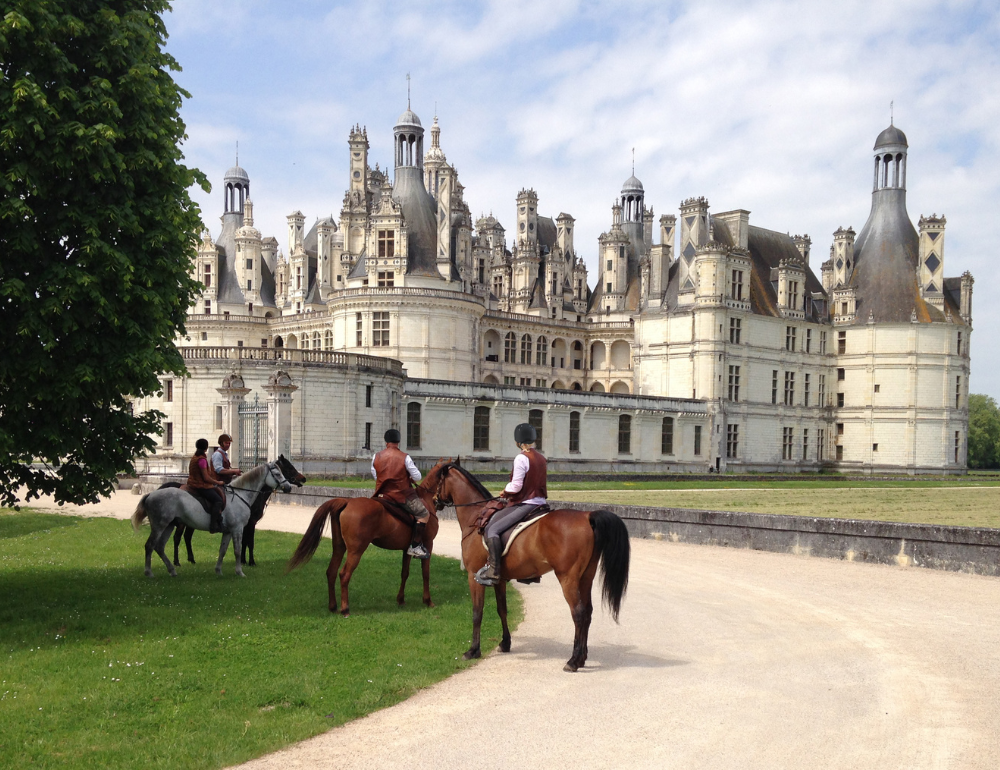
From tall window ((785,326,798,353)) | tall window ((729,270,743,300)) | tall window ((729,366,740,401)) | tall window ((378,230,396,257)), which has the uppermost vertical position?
tall window ((378,230,396,257))

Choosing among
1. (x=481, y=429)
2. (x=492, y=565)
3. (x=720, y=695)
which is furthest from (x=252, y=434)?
(x=720, y=695)

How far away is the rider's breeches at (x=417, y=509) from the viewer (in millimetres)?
12176

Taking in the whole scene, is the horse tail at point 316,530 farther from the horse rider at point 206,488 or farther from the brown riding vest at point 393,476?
the horse rider at point 206,488

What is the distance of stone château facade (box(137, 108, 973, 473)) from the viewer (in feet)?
184

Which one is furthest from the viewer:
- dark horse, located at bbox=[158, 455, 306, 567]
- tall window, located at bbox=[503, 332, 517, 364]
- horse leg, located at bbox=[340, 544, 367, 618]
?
tall window, located at bbox=[503, 332, 517, 364]

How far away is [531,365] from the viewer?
72250 mm

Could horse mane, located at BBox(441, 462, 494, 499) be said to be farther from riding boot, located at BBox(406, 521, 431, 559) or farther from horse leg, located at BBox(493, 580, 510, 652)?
riding boot, located at BBox(406, 521, 431, 559)

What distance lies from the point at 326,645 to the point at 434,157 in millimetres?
59282

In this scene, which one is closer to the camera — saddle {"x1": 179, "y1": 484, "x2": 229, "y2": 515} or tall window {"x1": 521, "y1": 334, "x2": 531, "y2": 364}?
saddle {"x1": 179, "y1": 484, "x2": 229, "y2": 515}

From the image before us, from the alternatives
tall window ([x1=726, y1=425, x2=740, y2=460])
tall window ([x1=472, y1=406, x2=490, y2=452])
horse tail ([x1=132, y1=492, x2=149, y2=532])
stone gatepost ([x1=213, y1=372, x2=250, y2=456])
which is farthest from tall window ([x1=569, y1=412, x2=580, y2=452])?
horse tail ([x1=132, y1=492, x2=149, y2=532])

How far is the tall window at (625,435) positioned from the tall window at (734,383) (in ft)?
31.3

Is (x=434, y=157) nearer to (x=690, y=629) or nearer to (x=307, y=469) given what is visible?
(x=307, y=469)

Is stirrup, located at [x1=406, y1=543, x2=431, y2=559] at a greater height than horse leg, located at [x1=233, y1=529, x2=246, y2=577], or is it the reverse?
stirrup, located at [x1=406, y1=543, x2=431, y2=559]

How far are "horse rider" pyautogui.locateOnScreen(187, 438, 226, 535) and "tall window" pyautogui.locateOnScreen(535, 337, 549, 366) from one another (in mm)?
59018
